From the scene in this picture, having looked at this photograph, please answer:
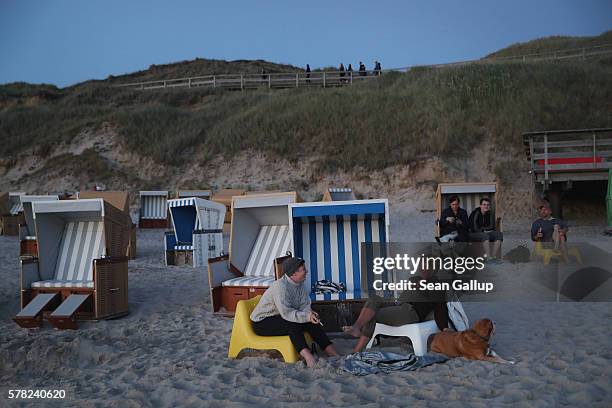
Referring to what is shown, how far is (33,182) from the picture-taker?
2702 centimetres

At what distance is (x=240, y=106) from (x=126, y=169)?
7.22 m

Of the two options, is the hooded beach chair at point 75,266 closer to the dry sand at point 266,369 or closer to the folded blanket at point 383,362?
the dry sand at point 266,369

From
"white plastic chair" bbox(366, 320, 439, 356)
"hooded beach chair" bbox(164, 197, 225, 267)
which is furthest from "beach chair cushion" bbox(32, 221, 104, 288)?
"white plastic chair" bbox(366, 320, 439, 356)

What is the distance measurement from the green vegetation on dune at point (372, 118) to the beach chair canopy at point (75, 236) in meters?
17.5

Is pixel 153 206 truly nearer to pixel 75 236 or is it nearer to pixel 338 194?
pixel 338 194

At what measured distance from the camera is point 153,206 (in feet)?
65.2

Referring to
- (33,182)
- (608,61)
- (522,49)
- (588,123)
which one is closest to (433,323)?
(588,123)

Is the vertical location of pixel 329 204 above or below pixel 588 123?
below

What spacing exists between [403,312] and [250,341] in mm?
1337

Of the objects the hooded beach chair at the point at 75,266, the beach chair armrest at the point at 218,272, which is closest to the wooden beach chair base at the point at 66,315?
the hooded beach chair at the point at 75,266

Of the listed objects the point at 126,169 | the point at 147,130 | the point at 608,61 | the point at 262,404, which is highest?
the point at 608,61

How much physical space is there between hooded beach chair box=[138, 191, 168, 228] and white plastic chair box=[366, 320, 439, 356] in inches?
632

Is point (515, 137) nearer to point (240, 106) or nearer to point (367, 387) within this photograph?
point (240, 106)

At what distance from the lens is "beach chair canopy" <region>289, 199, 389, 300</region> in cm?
581
